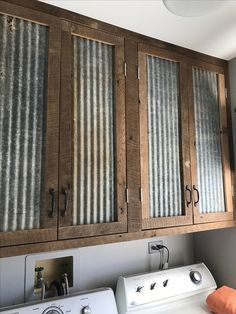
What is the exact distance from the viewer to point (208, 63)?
1639 millimetres

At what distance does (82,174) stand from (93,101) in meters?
0.34

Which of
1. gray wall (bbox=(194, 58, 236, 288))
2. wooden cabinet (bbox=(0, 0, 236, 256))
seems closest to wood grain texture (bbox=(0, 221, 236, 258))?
wooden cabinet (bbox=(0, 0, 236, 256))

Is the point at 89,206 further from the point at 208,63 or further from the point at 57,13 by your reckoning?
the point at 208,63

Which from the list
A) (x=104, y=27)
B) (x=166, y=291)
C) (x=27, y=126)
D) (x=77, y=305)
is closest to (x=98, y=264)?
(x=77, y=305)

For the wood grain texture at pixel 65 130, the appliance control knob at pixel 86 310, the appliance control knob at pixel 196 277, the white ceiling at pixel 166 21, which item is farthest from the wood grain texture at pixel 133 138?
the appliance control knob at pixel 196 277

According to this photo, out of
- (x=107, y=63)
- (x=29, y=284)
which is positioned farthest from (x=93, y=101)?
(x=29, y=284)

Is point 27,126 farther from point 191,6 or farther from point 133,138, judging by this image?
point 191,6

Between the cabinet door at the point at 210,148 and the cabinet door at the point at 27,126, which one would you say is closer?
the cabinet door at the point at 27,126

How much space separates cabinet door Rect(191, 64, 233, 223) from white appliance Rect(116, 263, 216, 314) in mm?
376

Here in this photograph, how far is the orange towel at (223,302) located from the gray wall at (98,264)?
36 centimetres

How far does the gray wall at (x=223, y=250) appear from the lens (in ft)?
5.36

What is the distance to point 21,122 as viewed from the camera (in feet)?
3.45

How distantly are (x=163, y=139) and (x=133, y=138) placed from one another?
0.20m

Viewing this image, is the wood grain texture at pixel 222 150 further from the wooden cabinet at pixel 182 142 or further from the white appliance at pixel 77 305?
the white appliance at pixel 77 305
